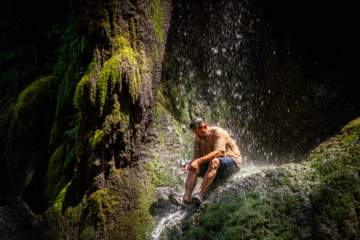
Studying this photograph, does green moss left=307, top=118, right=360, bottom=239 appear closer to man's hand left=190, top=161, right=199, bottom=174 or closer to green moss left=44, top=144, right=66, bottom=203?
man's hand left=190, top=161, right=199, bottom=174

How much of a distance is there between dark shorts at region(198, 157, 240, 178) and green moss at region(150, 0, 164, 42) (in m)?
2.80

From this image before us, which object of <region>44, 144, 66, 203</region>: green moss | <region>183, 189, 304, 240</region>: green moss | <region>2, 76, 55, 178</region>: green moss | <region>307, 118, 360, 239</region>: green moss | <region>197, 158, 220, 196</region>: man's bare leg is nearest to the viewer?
<region>307, 118, 360, 239</region>: green moss

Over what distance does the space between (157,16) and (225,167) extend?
332 centimetres

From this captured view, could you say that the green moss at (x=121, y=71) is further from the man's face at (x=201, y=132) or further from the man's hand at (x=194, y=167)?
the man's hand at (x=194, y=167)

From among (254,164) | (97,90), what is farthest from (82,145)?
(254,164)

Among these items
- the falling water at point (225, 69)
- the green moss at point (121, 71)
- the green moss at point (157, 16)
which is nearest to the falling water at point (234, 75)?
the falling water at point (225, 69)

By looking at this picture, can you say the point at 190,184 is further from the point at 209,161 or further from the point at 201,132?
the point at 201,132

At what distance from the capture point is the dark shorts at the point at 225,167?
160 inches

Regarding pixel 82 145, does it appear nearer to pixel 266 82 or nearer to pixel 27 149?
pixel 27 149

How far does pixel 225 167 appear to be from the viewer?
13.4ft

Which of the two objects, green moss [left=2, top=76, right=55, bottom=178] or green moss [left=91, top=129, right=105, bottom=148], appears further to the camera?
green moss [left=2, top=76, right=55, bottom=178]

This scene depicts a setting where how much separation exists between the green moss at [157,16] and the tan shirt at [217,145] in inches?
95.0

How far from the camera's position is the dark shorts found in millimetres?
4062

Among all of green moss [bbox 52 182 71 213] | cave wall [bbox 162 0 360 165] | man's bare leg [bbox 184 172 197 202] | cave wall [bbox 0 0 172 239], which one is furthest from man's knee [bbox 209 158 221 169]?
cave wall [bbox 162 0 360 165]
